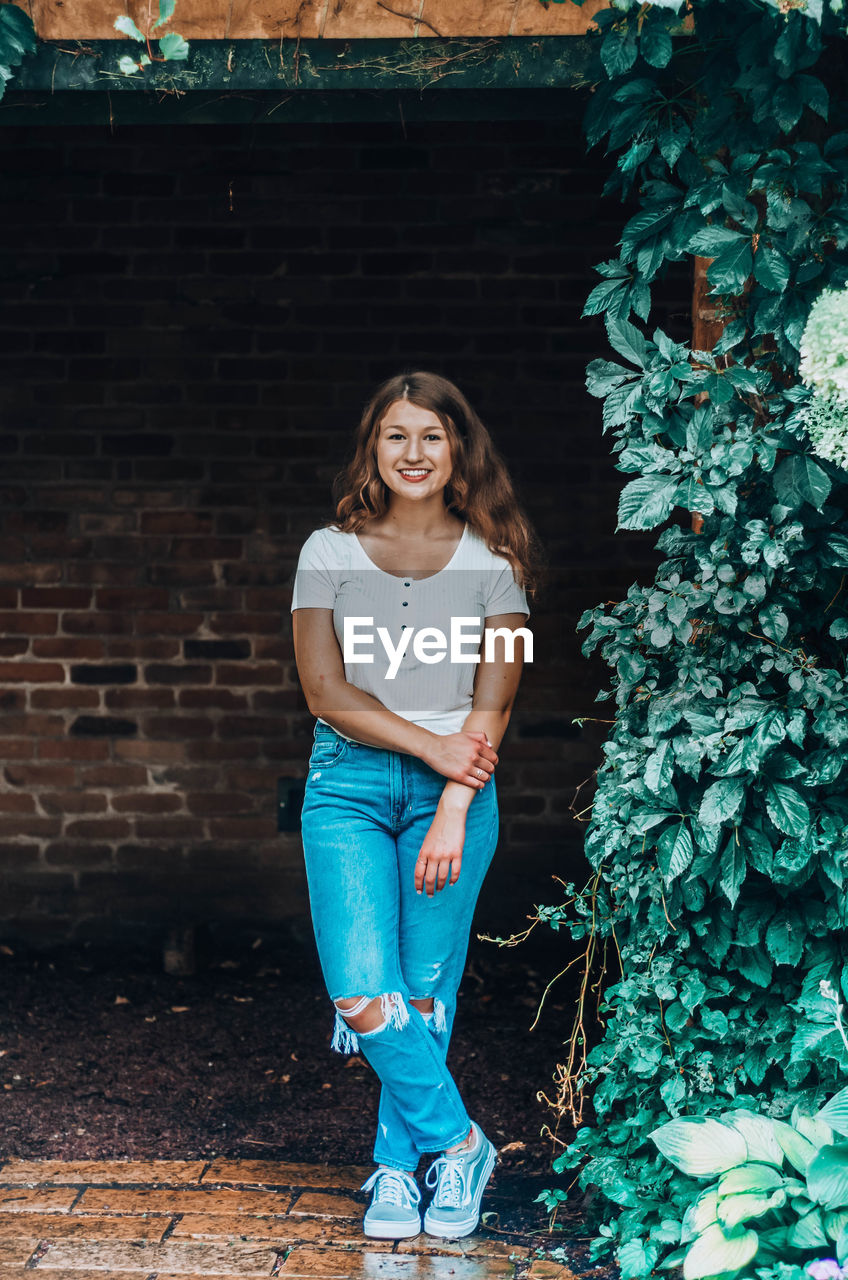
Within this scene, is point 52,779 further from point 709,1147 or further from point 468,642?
point 709,1147

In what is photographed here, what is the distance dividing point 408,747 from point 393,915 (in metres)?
0.38

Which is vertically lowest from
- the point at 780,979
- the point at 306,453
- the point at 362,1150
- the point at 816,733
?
the point at 362,1150

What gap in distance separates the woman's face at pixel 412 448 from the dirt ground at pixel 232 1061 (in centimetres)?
170

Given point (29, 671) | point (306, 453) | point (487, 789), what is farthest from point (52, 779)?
point (487, 789)

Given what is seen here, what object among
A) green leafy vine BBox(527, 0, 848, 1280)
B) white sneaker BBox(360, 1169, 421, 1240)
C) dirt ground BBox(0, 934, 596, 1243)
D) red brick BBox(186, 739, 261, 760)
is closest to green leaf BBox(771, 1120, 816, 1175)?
green leafy vine BBox(527, 0, 848, 1280)

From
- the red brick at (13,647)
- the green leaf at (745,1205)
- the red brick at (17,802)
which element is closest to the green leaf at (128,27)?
the green leaf at (745,1205)

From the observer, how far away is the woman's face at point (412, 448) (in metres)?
2.65

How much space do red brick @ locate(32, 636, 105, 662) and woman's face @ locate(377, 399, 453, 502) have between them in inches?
96.1

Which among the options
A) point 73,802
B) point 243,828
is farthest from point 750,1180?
point 73,802

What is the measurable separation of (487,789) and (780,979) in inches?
29.4

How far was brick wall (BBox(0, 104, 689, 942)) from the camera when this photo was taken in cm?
457

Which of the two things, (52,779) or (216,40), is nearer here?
(216,40)

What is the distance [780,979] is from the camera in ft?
8.38

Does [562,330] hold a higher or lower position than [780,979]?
higher
